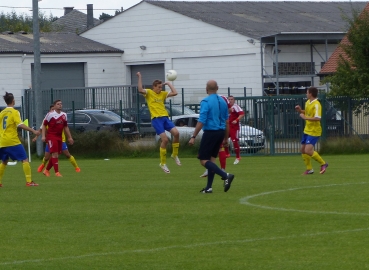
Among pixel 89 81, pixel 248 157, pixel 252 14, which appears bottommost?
pixel 248 157

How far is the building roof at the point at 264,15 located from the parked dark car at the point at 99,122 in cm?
A: 1559

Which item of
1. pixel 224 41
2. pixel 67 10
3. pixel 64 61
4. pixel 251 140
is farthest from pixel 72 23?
pixel 251 140

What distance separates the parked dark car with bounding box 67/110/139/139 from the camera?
1251 inches

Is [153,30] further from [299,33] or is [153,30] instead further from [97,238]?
[97,238]

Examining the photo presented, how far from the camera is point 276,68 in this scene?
145 feet

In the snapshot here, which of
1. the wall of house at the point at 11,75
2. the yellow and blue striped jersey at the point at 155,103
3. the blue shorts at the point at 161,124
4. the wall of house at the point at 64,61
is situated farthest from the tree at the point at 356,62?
the wall of house at the point at 11,75

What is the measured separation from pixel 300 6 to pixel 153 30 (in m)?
11.2

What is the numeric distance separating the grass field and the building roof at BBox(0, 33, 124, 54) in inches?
1305

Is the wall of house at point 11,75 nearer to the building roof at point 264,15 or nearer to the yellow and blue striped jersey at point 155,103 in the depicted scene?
the building roof at point 264,15

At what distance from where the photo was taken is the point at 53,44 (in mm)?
52000

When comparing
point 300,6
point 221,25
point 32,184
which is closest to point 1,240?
point 32,184

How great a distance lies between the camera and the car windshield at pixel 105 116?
32.6 metres

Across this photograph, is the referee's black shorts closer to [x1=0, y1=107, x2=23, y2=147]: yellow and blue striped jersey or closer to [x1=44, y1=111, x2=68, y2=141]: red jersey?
[x1=0, y1=107, x2=23, y2=147]: yellow and blue striped jersey

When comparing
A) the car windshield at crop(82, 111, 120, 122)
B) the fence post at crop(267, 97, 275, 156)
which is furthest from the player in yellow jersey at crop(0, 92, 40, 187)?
the car windshield at crop(82, 111, 120, 122)
